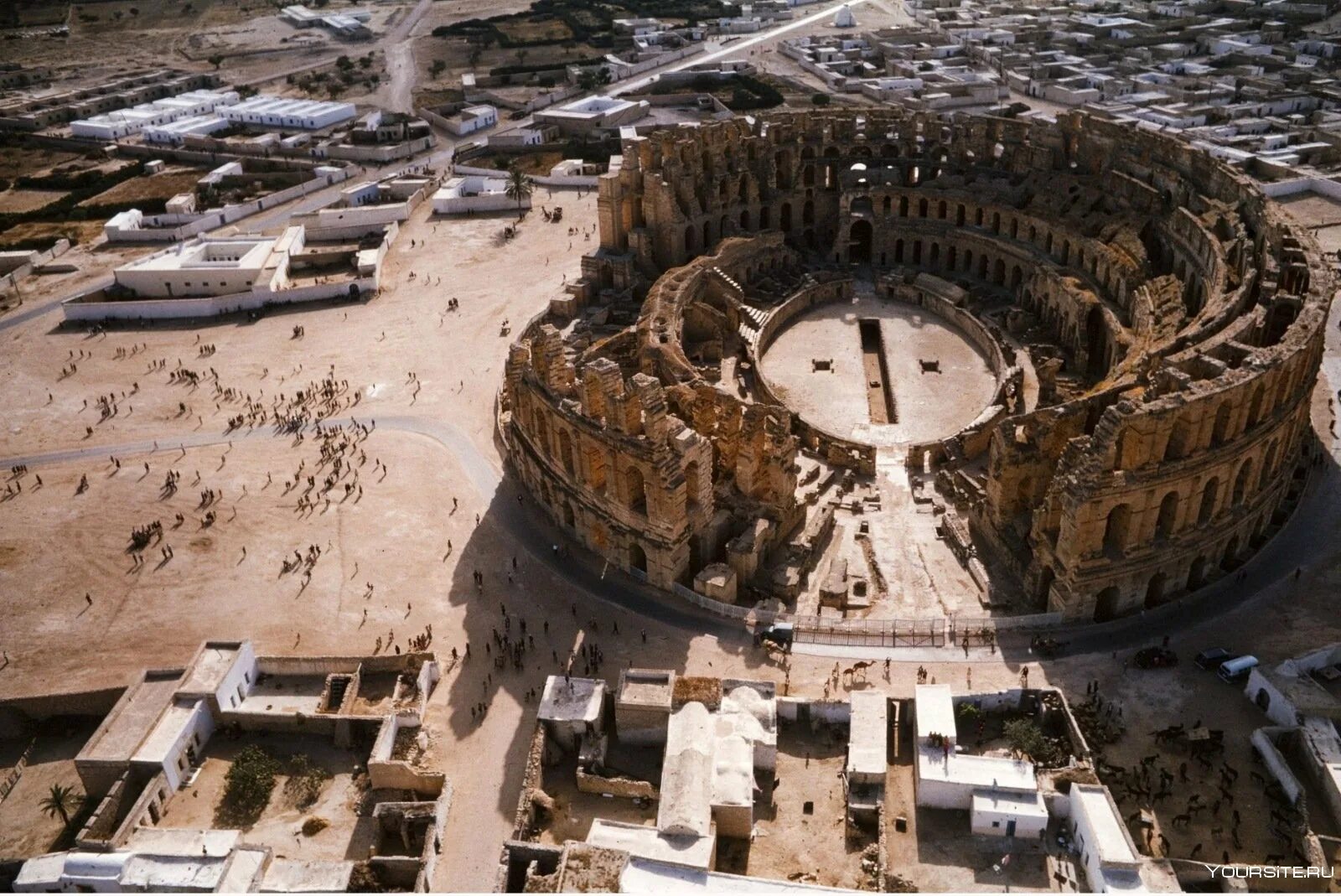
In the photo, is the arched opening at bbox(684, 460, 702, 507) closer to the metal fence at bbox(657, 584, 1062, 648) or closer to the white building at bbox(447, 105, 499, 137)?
the metal fence at bbox(657, 584, 1062, 648)

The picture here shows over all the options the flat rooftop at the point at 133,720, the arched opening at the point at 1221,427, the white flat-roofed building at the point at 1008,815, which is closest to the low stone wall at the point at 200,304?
the flat rooftop at the point at 133,720

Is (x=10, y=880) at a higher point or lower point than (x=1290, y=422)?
lower

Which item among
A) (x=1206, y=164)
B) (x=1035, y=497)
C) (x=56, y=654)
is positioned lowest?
(x=56, y=654)

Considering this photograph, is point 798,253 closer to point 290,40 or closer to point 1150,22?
point 1150,22

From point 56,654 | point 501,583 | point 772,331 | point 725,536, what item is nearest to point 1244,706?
point 725,536

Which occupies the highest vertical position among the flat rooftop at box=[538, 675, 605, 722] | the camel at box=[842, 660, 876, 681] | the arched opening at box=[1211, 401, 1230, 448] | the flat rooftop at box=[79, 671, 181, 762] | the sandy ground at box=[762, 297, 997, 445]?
the arched opening at box=[1211, 401, 1230, 448]

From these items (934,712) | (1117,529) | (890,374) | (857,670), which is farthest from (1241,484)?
(890,374)

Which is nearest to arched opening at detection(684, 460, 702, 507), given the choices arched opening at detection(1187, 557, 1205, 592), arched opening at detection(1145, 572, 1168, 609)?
arched opening at detection(1145, 572, 1168, 609)
